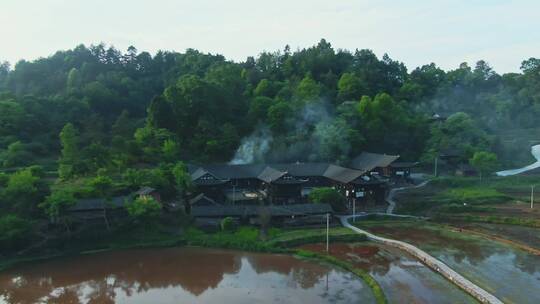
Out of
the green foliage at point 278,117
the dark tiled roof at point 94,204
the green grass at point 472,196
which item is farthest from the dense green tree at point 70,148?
the green grass at point 472,196

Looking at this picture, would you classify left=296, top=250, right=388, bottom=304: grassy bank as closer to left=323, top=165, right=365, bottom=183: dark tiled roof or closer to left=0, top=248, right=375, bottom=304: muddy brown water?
left=0, top=248, right=375, bottom=304: muddy brown water

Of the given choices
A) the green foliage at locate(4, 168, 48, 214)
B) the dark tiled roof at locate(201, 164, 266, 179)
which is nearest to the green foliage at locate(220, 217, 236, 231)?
the dark tiled roof at locate(201, 164, 266, 179)

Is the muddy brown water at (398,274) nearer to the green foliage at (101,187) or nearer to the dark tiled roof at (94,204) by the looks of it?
the dark tiled roof at (94,204)

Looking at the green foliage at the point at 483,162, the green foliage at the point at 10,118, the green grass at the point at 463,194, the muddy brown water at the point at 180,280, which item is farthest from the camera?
the green foliage at the point at 10,118

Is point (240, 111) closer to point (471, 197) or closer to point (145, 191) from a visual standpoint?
point (145, 191)

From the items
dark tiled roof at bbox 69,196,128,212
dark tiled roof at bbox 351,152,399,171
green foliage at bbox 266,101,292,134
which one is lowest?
dark tiled roof at bbox 69,196,128,212

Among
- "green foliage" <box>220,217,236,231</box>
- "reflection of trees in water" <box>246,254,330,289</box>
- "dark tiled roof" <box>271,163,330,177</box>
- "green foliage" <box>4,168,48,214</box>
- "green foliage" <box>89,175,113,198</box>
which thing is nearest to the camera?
"reflection of trees in water" <box>246,254,330,289</box>
